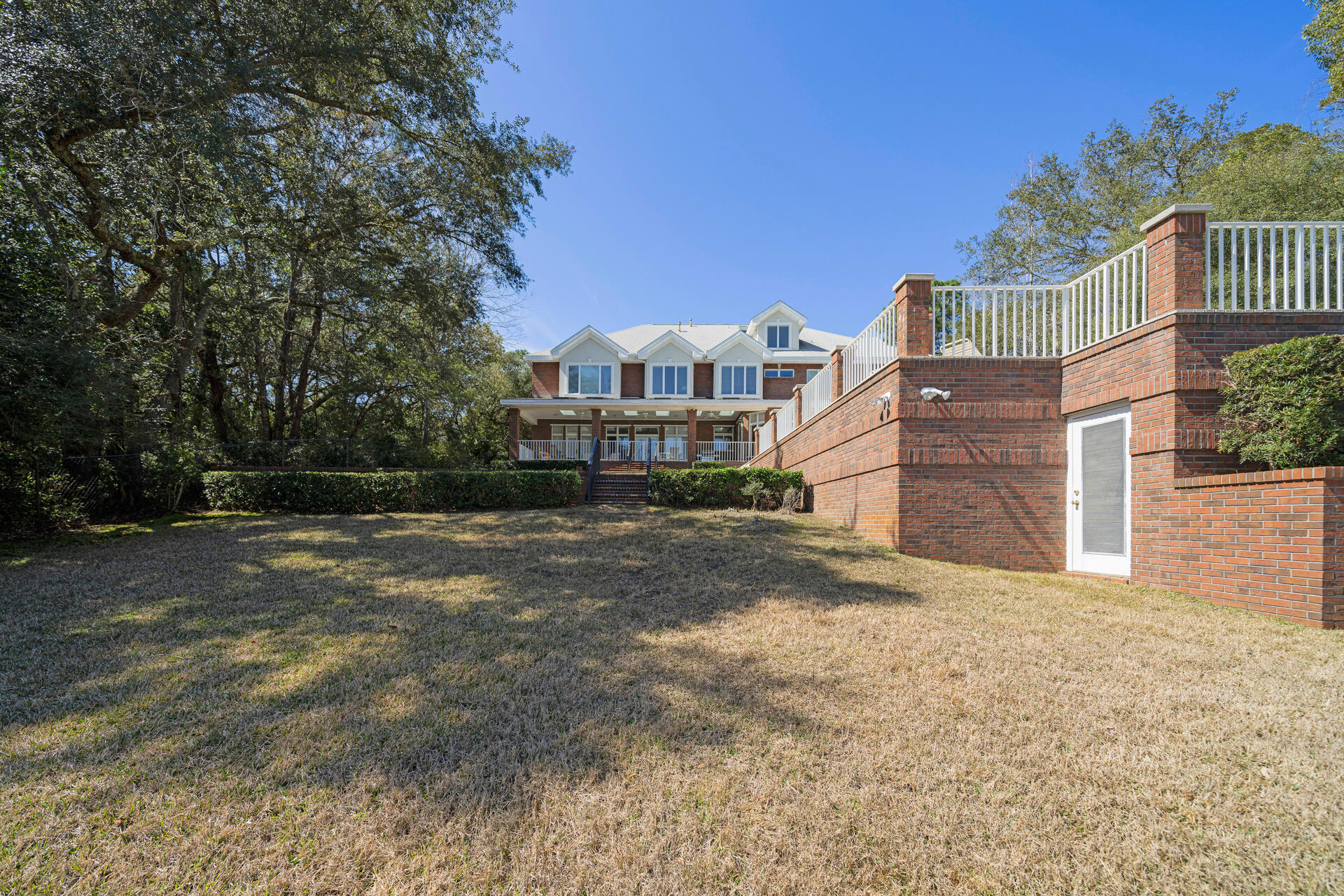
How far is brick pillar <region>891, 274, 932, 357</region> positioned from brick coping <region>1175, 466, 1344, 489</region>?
299 cm

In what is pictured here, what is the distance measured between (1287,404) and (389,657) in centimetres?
802

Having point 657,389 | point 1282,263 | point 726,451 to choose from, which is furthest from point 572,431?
point 1282,263

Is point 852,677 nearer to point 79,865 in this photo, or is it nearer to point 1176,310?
point 79,865

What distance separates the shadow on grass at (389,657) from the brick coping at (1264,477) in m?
3.07

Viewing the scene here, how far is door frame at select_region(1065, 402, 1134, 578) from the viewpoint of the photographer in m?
6.14

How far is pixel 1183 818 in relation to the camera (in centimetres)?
220

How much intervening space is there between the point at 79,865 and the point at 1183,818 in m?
4.25

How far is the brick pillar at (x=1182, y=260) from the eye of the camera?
564 cm

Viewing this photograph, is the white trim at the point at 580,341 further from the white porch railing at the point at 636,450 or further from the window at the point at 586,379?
the white porch railing at the point at 636,450

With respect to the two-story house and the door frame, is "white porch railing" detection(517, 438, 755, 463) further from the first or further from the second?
the door frame

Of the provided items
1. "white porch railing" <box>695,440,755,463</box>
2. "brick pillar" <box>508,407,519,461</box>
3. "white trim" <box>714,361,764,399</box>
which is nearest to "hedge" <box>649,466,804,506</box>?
"white porch railing" <box>695,440,755,463</box>

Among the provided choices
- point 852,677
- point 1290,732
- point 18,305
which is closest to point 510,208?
point 18,305

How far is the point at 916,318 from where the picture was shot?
23.6 ft

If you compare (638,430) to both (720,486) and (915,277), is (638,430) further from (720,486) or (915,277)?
(915,277)
